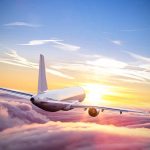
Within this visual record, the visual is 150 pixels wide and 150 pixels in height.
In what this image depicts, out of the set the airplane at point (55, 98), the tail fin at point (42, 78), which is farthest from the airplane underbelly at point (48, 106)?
the tail fin at point (42, 78)

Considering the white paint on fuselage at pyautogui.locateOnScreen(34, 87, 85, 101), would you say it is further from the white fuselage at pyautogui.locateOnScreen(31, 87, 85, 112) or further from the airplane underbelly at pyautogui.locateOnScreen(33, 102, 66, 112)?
the airplane underbelly at pyautogui.locateOnScreen(33, 102, 66, 112)

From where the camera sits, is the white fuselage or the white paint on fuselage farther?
the white paint on fuselage

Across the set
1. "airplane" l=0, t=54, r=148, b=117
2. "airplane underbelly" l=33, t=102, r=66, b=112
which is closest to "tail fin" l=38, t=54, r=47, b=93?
"airplane" l=0, t=54, r=148, b=117

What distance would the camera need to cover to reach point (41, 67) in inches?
2904

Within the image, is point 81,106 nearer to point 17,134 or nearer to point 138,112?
point 138,112

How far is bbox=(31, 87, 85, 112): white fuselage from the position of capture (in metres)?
54.9

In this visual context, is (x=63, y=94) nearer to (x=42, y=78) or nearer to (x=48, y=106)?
(x=42, y=78)

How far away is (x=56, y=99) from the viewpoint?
64250 mm

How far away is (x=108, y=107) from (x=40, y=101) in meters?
13.1

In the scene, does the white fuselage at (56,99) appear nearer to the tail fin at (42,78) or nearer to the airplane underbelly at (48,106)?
the airplane underbelly at (48,106)

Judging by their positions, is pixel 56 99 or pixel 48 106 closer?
pixel 48 106

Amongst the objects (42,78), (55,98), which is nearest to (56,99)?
(55,98)

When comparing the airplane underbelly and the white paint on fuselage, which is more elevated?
the white paint on fuselage

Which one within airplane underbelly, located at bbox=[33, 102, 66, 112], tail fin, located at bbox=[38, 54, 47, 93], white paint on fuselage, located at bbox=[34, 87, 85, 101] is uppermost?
tail fin, located at bbox=[38, 54, 47, 93]
